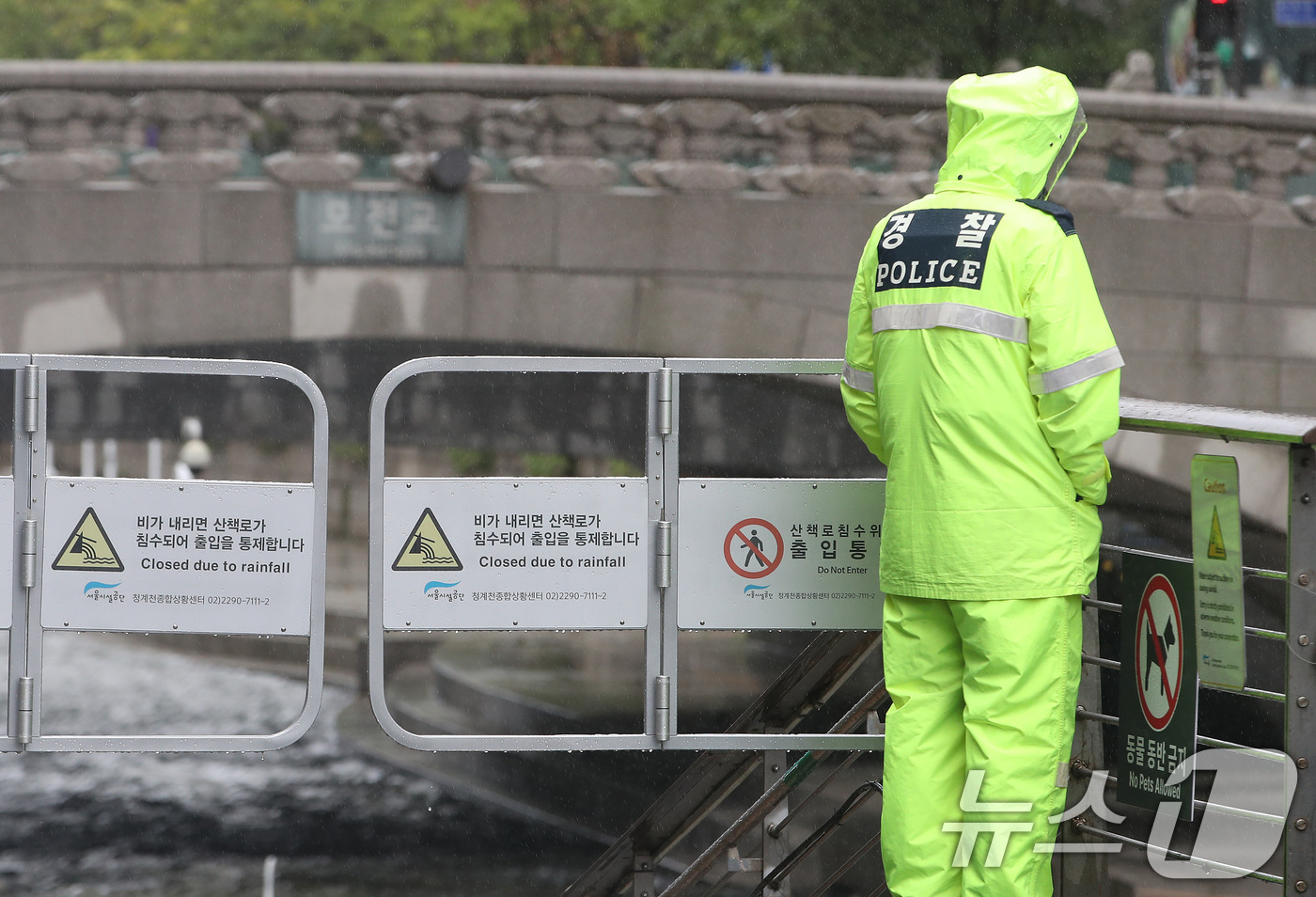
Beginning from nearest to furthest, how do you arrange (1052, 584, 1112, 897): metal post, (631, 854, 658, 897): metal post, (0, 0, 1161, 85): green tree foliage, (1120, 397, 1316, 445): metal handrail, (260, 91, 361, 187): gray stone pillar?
(1120, 397, 1316, 445): metal handrail, (1052, 584, 1112, 897): metal post, (631, 854, 658, 897): metal post, (260, 91, 361, 187): gray stone pillar, (0, 0, 1161, 85): green tree foliage

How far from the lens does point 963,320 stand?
324 cm

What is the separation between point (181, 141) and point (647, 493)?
767 cm

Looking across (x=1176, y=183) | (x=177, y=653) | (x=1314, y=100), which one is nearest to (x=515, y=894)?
(x=1176, y=183)

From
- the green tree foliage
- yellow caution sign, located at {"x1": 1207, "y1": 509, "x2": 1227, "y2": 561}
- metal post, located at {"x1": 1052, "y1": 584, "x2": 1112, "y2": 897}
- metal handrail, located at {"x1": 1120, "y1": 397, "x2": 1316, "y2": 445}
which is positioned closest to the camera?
metal handrail, located at {"x1": 1120, "y1": 397, "x2": 1316, "y2": 445}

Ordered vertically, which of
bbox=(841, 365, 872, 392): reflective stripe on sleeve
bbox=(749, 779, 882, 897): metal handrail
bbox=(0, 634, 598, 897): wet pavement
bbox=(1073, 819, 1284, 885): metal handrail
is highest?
bbox=(841, 365, 872, 392): reflective stripe on sleeve

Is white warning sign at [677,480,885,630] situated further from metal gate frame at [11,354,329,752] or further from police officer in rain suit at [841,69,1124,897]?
metal gate frame at [11,354,329,752]

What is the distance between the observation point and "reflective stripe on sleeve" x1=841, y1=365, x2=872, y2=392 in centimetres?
357

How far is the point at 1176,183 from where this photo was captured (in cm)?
1113

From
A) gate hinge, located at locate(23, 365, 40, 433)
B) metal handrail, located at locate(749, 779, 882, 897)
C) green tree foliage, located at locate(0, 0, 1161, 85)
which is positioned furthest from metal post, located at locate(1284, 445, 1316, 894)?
green tree foliage, located at locate(0, 0, 1161, 85)

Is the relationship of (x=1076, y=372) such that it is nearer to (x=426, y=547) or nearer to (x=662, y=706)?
(x=662, y=706)

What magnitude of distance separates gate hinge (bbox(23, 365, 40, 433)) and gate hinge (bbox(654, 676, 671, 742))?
5.99 feet

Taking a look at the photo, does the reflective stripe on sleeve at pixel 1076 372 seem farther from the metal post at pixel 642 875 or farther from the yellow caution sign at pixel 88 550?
the yellow caution sign at pixel 88 550

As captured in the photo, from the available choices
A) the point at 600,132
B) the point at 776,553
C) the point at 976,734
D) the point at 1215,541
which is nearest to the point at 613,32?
the point at 600,132

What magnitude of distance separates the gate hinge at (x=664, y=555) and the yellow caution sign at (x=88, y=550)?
1472 mm
